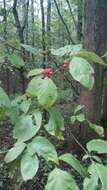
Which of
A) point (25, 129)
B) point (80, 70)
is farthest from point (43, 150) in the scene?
point (80, 70)

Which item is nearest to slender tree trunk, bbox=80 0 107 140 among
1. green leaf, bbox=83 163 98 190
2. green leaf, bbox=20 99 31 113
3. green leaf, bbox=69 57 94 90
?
green leaf, bbox=20 99 31 113

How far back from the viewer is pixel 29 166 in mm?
1119

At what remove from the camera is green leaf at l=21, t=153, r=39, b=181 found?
109 cm

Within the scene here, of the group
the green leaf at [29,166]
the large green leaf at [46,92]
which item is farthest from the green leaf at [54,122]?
the green leaf at [29,166]

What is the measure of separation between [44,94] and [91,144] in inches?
10.0

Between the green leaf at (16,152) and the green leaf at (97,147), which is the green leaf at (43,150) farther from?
the green leaf at (97,147)

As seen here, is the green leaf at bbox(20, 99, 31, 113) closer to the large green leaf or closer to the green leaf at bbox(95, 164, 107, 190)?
the large green leaf

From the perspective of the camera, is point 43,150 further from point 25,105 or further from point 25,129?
point 25,105

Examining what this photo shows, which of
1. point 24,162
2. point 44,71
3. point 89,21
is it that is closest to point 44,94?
point 44,71

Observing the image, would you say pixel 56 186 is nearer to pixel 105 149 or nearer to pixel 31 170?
pixel 31 170

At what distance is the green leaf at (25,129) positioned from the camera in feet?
4.09

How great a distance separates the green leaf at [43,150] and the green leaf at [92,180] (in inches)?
4.9

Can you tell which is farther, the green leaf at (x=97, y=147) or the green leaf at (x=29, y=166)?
the green leaf at (x=97, y=147)

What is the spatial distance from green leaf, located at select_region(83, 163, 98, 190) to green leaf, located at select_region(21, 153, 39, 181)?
0.58 ft
